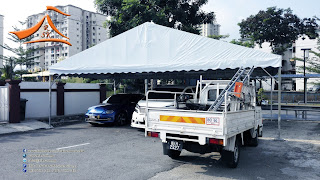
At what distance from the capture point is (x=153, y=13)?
68.8 feet

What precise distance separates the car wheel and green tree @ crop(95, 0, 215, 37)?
947 cm

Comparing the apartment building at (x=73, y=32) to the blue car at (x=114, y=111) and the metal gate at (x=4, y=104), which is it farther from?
the blue car at (x=114, y=111)

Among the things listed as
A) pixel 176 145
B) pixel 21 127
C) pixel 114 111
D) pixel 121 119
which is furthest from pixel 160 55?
pixel 21 127

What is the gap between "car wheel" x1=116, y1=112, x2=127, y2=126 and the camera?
12961mm

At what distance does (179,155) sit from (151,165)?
1097 mm

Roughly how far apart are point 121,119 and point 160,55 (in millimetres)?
3696

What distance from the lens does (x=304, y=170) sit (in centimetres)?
635

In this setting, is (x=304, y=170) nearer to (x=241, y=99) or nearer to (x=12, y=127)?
(x=241, y=99)

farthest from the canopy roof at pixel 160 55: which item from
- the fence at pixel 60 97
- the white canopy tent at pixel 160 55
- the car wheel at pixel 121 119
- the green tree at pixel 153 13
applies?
the green tree at pixel 153 13

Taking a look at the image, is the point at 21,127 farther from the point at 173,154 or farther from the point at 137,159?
the point at 173,154

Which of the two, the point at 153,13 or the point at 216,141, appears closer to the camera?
the point at 216,141

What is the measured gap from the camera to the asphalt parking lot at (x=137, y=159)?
5.88m

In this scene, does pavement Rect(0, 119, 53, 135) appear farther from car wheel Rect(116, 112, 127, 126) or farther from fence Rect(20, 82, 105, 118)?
car wheel Rect(116, 112, 127, 126)

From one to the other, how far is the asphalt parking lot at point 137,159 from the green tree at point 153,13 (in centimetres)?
1267
